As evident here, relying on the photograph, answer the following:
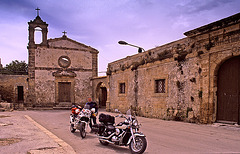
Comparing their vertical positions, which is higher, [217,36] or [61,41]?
[61,41]

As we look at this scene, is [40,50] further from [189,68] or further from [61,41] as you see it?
[189,68]

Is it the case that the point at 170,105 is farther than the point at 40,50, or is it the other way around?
the point at 40,50

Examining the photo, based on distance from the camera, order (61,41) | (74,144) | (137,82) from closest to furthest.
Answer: (74,144) → (137,82) → (61,41)

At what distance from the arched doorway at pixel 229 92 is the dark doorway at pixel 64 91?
59.1 ft

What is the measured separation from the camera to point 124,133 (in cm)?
495

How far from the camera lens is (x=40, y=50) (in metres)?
23.0

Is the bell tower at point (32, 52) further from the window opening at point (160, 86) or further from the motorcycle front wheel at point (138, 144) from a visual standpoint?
the motorcycle front wheel at point (138, 144)

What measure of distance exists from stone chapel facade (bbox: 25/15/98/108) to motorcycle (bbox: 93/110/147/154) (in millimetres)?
18672

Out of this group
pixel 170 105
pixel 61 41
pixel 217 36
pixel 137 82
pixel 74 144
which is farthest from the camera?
pixel 61 41

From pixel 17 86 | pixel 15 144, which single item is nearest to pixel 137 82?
pixel 15 144

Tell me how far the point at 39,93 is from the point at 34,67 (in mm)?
2876

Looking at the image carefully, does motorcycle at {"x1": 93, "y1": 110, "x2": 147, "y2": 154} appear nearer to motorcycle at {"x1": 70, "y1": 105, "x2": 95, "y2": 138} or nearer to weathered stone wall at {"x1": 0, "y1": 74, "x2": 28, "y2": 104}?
motorcycle at {"x1": 70, "y1": 105, "x2": 95, "y2": 138}

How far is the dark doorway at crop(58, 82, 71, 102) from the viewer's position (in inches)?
931

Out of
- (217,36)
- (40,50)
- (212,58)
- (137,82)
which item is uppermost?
(40,50)
